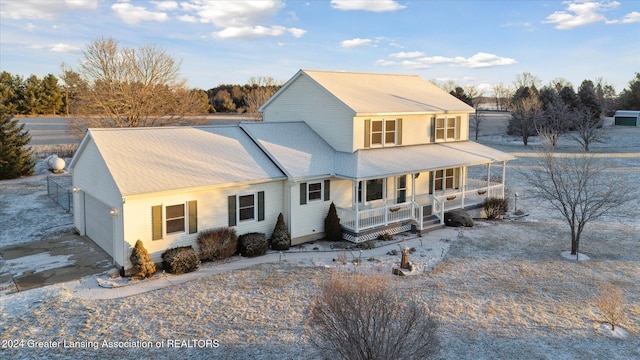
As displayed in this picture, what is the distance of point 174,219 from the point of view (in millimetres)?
15680

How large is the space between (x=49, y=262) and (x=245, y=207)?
6.89 m

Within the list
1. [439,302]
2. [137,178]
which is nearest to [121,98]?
[137,178]

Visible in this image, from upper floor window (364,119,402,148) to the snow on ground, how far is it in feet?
17.3

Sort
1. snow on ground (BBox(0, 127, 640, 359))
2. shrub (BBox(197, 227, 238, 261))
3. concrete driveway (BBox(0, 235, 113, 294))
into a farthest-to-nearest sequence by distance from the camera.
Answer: shrub (BBox(197, 227, 238, 261))
concrete driveway (BBox(0, 235, 113, 294))
snow on ground (BBox(0, 127, 640, 359))

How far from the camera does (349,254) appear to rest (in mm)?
17391

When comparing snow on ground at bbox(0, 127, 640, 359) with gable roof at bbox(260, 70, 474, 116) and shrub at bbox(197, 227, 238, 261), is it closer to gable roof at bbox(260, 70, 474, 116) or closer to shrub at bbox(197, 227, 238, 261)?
shrub at bbox(197, 227, 238, 261)

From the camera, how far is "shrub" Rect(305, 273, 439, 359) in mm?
7578

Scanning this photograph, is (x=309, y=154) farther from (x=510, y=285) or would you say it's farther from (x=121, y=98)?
(x=121, y=98)

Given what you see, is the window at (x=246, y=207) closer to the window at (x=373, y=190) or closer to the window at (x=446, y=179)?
the window at (x=373, y=190)

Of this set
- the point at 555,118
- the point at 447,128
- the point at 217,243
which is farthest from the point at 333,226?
the point at 555,118

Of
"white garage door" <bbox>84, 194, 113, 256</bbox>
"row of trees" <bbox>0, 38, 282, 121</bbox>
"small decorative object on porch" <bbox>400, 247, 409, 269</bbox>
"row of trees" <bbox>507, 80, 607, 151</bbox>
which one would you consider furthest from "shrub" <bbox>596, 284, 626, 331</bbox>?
"row of trees" <bbox>507, 80, 607, 151</bbox>

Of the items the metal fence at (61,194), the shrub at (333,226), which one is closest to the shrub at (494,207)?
the shrub at (333,226)

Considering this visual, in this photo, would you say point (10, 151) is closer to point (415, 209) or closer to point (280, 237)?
point (280, 237)

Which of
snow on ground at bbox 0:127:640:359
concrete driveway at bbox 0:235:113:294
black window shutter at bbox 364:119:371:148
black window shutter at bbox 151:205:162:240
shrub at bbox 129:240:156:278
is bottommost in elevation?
snow on ground at bbox 0:127:640:359
